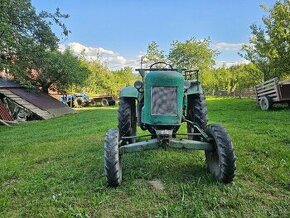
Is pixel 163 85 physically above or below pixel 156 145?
above

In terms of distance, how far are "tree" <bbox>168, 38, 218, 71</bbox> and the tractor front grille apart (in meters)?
56.6

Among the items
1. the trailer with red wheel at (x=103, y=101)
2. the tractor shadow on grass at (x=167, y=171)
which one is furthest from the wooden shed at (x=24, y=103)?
the tractor shadow on grass at (x=167, y=171)

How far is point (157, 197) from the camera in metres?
3.79

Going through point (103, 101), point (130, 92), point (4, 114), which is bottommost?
point (4, 114)

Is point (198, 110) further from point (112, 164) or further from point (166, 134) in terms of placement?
point (112, 164)

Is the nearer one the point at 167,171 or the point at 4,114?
the point at 167,171

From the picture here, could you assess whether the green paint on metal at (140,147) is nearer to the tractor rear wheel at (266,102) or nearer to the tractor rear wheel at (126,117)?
the tractor rear wheel at (126,117)

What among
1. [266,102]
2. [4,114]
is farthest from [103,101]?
[266,102]

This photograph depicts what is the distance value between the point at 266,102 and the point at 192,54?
4778 cm

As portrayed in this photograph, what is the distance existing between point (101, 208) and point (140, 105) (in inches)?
80.7

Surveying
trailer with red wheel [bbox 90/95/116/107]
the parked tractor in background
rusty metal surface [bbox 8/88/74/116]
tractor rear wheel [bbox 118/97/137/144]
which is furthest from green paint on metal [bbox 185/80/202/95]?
trailer with red wheel [bbox 90/95/116/107]

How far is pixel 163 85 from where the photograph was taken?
15.0ft

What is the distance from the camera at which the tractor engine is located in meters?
4.57

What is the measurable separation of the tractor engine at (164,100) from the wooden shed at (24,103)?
1337cm
